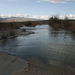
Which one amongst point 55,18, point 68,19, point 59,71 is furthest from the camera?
point 55,18

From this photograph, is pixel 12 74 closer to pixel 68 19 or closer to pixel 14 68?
pixel 14 68

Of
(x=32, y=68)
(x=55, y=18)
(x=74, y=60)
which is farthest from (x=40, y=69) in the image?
(x=55, y=18)

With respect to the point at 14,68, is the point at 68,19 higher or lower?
higher

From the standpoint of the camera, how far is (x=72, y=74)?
5059 mm

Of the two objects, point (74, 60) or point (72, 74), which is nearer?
point (72, 74)

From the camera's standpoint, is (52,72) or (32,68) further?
(32,68)

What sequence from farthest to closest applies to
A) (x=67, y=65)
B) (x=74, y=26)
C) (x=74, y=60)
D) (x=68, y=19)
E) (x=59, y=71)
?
(x=68, y=19) < (x=74, y=26) < (x=74, y=60) < (x=67, y=65) < (x=59, y=71)

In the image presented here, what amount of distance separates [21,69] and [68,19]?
38.0 meters

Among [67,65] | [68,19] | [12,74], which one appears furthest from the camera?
[68,19]

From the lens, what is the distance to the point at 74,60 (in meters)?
6.93

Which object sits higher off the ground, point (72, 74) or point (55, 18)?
point (55, 18)

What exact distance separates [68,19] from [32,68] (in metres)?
37.7

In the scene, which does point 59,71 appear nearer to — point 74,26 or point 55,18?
point 74,26

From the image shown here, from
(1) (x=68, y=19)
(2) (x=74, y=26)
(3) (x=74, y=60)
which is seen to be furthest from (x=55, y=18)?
(3) (x=74, y=60)
